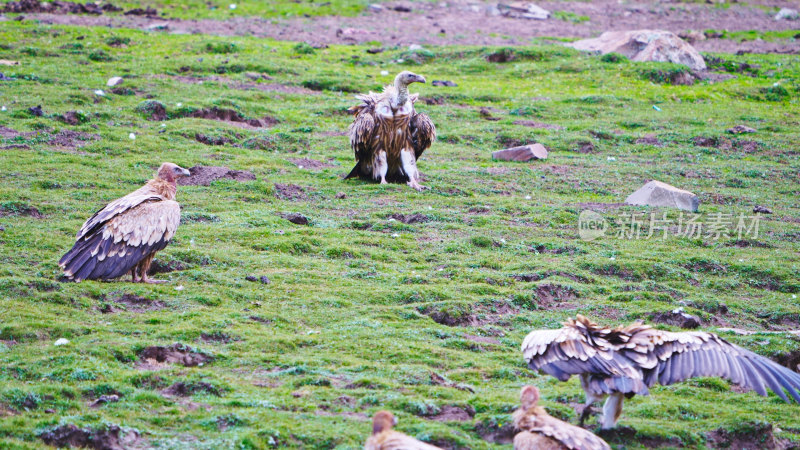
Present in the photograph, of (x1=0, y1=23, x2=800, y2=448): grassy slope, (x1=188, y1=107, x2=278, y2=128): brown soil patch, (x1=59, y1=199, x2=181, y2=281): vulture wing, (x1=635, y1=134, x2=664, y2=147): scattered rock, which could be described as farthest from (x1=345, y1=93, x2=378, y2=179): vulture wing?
(x1=635, y1=134, x2=664, y2=147): scattered rock

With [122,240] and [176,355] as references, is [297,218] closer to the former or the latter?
[122,240]

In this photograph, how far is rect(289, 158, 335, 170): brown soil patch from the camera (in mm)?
15531

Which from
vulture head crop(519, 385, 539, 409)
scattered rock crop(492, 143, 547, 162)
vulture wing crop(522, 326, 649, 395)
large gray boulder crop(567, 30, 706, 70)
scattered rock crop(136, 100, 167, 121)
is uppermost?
large gray boulder crop(567, 30, 706, 70)

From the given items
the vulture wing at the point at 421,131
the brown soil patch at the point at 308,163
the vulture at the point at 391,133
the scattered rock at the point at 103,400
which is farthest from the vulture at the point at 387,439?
the brown soil patch at the point at 308,163

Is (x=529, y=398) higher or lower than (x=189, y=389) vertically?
higher

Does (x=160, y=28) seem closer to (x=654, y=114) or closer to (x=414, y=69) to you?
(x=414, y=69)

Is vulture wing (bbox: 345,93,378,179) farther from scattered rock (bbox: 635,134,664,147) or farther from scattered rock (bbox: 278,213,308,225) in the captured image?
scattered rock (bbox: 635,134,664,147)

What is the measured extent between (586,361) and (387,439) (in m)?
1.74

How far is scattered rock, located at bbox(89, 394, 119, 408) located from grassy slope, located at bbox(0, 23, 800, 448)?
0.07 m

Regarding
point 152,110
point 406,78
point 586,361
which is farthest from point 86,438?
point 152,110

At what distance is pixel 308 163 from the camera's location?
1576cm

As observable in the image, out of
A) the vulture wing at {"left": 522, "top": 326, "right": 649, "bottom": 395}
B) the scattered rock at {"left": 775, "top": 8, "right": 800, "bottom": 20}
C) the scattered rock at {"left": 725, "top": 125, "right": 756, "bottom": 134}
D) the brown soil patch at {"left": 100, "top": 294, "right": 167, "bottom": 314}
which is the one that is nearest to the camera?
the vulture wing at {"left": 522, "top": 326, "right": 649, "bottom": 395}

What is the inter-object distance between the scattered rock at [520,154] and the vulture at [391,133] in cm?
231

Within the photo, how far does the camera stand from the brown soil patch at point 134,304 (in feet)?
27.6
